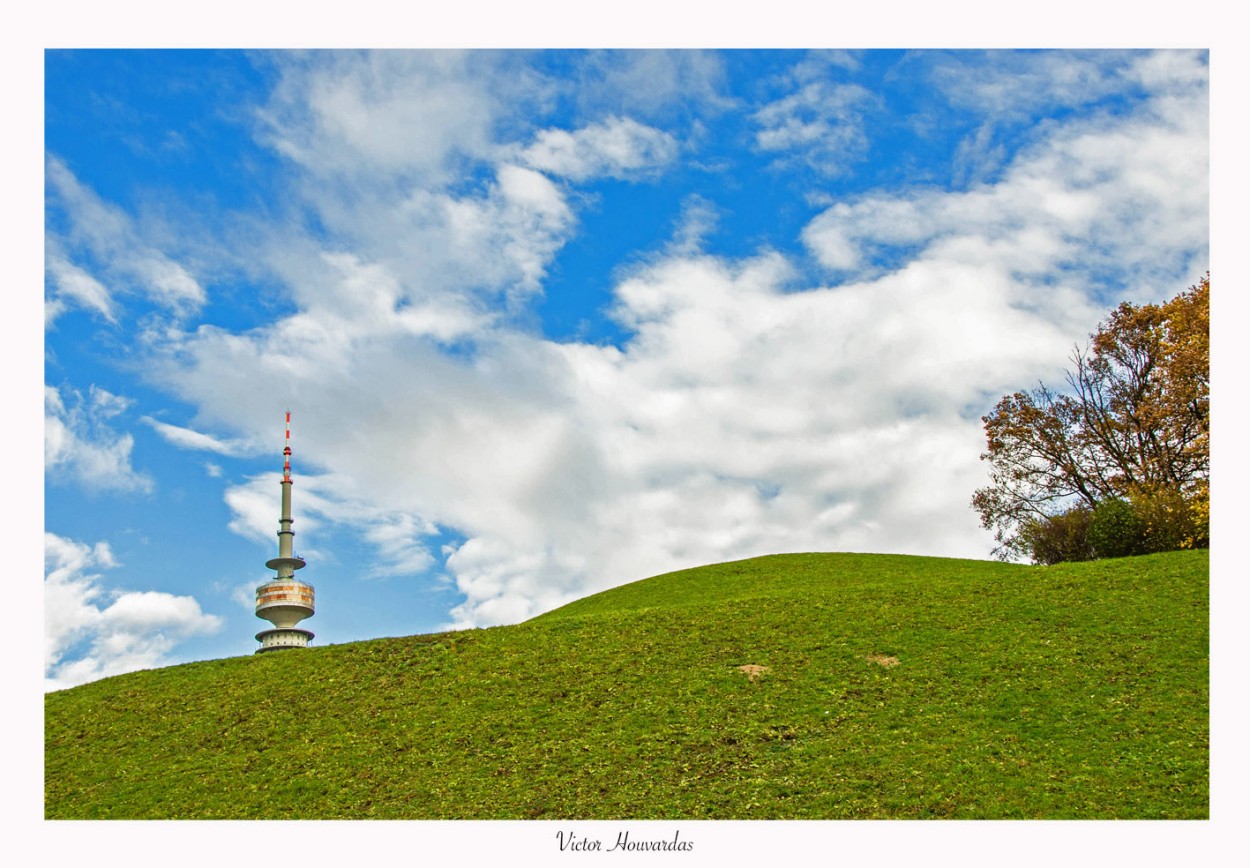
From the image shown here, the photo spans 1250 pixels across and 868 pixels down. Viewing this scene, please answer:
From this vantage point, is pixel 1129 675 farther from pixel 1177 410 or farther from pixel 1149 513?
pixel 1177 410

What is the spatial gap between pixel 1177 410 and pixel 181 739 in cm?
4452

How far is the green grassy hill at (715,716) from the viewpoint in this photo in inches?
747

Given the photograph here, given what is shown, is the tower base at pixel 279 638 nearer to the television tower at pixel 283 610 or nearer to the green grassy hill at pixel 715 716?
the television tower at pixel 283 610

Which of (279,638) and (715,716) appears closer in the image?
(715,716)

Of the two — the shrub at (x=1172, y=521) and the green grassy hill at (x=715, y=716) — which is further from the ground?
the shrub at (x=1172, y=521)

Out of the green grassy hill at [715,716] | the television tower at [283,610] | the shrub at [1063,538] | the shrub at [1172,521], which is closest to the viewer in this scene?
the green grassy hill at [715,716]

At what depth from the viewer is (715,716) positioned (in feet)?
74.1

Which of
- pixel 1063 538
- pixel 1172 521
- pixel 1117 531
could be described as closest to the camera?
pixel 1172 521

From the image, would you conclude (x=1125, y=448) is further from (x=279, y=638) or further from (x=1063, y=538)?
(x=279, y=638)

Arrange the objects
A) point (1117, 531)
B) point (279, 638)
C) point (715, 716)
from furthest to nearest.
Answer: point (279, 638) → point (1117, 531) → point (715, 716)

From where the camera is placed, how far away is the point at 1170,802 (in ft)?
58.7

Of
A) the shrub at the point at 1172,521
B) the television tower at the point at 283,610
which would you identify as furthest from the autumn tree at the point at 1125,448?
the television tower at the point at 283,610

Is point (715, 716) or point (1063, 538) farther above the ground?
point (1063, 538)

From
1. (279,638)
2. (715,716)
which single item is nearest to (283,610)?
(279,638)
